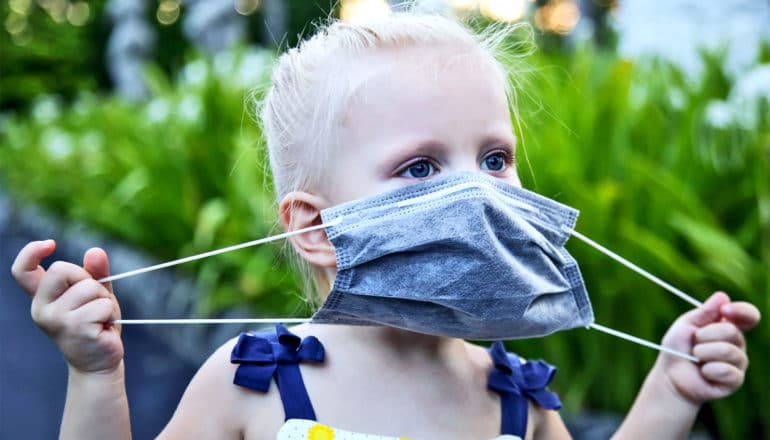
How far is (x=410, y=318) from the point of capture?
1178 mm

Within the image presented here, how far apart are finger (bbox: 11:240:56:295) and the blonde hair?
37 cm

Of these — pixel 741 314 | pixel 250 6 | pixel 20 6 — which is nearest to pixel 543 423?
pixel 741 314

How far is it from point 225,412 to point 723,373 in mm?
819

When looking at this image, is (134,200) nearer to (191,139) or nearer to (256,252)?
(191,139)

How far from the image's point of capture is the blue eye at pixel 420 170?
1.21m

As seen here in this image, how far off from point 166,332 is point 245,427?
3.17 m

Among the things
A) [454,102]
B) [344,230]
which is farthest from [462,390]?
[454,102]

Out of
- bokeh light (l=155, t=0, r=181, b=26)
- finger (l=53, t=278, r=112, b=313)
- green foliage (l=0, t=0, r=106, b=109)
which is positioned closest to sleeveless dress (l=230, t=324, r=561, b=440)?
finger (l=53, t=278, r=112, b=313)

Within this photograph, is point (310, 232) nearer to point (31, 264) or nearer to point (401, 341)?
point (401, 341)

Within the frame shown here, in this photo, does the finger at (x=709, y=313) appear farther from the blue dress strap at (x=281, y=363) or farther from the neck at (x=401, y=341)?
the blue dress strap at (x=281, y=363)

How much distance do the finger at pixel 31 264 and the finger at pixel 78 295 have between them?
0.16 feet

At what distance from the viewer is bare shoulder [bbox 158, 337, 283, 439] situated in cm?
122

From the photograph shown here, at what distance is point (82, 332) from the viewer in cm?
112

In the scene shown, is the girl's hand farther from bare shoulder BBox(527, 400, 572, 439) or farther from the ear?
the ear
